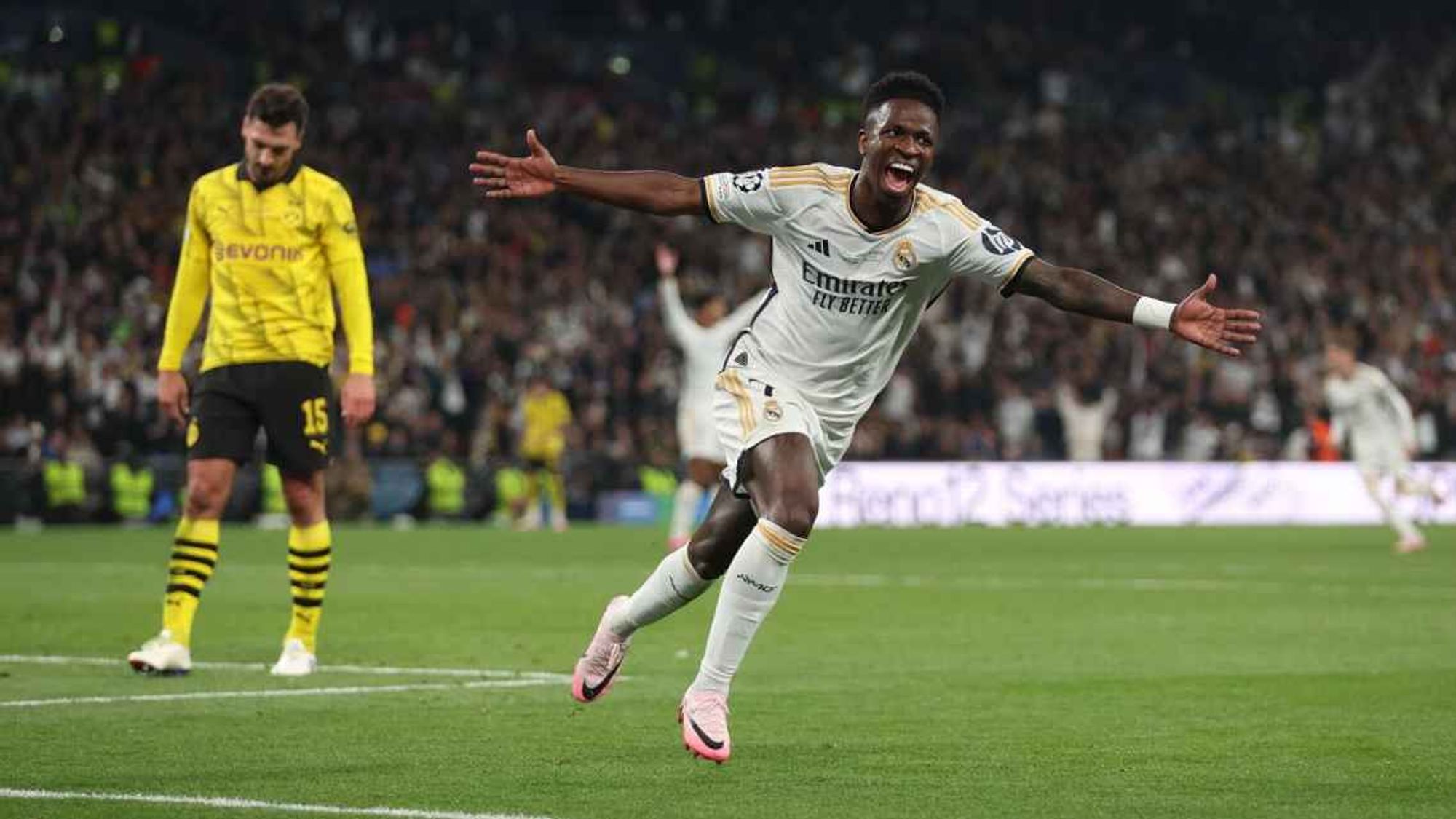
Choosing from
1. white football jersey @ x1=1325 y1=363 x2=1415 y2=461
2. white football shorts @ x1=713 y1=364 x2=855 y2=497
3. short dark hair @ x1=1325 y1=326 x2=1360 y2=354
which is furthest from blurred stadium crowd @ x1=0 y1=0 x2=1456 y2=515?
white football shorts @ x1=713 y1=364 x2=855 y2=497

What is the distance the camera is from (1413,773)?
23.6 ft

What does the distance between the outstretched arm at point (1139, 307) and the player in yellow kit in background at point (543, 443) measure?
21.0 m

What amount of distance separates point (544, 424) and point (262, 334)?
1859cm

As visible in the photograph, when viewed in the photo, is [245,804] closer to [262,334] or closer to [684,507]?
[262,334]

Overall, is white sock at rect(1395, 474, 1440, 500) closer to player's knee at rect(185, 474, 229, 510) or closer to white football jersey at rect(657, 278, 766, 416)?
white football jersey at rect(657, 278, 766, 416)

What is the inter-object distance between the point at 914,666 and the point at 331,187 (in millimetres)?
3544

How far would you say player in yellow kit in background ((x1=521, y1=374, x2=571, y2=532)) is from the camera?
28.9 meters

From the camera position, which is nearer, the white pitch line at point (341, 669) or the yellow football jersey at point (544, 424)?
the white pitch line at point (341, 669)

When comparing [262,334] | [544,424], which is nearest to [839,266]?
[262,334]

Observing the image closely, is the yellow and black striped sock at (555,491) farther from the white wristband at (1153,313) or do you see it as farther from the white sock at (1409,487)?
the white wristband at (1153,313)

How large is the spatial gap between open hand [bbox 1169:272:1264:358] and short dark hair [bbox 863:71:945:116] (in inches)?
42.0

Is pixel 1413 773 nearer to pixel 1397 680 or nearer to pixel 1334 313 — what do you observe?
pixel 1397 680

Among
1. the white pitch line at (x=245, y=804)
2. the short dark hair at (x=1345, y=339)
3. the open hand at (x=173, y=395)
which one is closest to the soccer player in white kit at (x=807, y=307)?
the white pitch line at (x=245, y=804)

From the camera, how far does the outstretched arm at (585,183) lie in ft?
24.7
